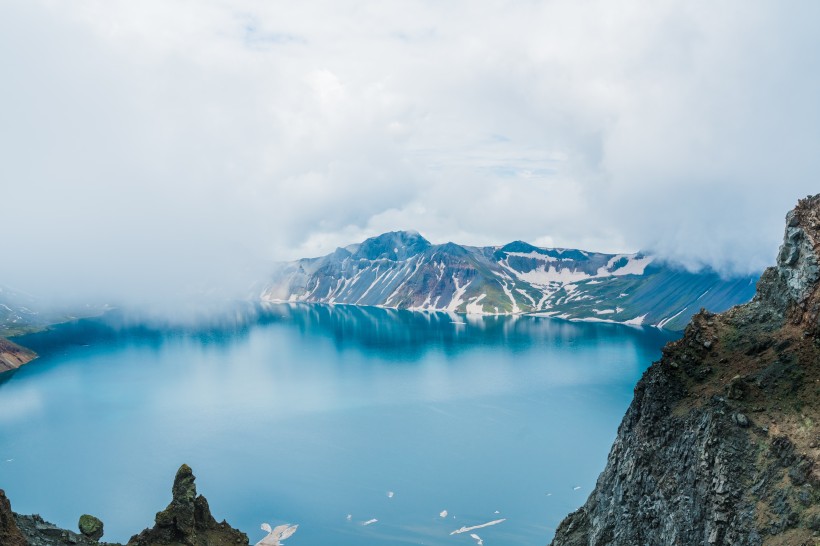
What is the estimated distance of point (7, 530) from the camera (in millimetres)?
31172

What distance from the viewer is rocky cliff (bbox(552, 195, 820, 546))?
28.8 meters

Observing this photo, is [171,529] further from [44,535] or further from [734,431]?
[734,431]

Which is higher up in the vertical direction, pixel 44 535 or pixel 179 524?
pixel 44 535

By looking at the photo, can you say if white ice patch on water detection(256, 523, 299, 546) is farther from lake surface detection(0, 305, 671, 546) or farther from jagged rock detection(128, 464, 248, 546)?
jagged rock detection(128, 464, 248, 546)

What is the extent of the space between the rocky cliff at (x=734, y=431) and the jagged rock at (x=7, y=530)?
1397 inches

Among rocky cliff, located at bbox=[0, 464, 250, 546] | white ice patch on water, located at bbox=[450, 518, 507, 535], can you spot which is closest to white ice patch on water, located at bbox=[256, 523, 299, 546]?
white ice patch on water, located at bbox=[450, 518, 507, 535]

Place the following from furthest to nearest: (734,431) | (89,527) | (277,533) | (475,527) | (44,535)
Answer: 1. (475,527)
2. (277,533)
3. (89,527)
4. (44,535)
5. (734,431)

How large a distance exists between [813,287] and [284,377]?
179638 mm

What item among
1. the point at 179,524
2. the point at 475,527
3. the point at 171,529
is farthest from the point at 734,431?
the point at 475,527

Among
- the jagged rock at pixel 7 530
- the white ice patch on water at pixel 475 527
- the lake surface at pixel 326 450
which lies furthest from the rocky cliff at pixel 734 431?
the lake surface at pixel 326 450

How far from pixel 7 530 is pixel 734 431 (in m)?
40.2

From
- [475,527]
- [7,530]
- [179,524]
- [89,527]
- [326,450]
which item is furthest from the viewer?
[326,450]

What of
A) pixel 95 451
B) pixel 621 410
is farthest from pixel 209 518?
pixel 621 410

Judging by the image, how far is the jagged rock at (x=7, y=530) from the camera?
3059 cm
